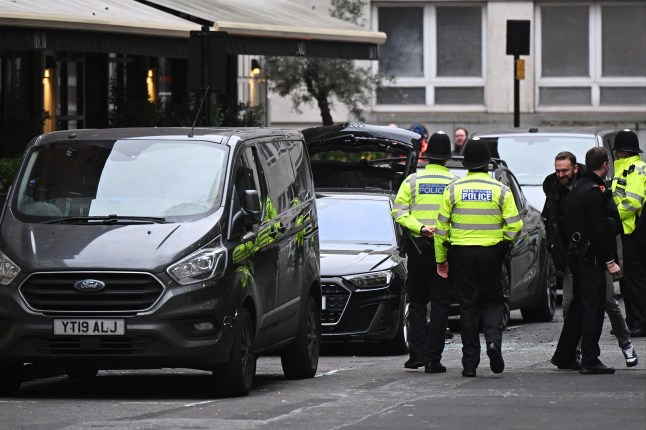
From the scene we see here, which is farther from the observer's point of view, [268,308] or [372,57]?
[372,57]

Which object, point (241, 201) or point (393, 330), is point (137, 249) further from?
point (393, 330)

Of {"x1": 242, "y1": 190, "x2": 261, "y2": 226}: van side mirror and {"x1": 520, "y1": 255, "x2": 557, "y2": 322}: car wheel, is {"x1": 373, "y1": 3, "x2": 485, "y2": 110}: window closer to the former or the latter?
{"x1": 520, "y1": 255, "x2": 557, "y2": 322}: car wheel

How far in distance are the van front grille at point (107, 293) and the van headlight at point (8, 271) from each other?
259mm

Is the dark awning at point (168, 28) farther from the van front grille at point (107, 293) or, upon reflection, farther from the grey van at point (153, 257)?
the van front grille at point (107, 293)

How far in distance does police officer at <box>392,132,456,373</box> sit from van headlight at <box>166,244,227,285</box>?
2.33 metres

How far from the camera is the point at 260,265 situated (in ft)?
40.2

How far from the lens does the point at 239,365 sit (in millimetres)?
11750

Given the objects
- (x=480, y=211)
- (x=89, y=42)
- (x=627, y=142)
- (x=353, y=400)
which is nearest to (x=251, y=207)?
(x=353, y=400)

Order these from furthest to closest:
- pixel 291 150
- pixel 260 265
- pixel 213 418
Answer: pixel 291 150 → pixel 260 265 → pixel 213 418

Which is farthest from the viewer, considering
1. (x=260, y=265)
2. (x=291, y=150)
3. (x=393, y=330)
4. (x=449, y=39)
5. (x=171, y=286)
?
(x=449, y=39)

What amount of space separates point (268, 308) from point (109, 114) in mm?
15495

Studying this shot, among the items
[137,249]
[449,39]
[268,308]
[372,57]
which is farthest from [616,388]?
[449,39]

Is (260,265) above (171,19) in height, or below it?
below

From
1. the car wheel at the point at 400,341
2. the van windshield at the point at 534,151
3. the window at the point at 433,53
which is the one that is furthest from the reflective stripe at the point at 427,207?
the window at the point at 433,53
